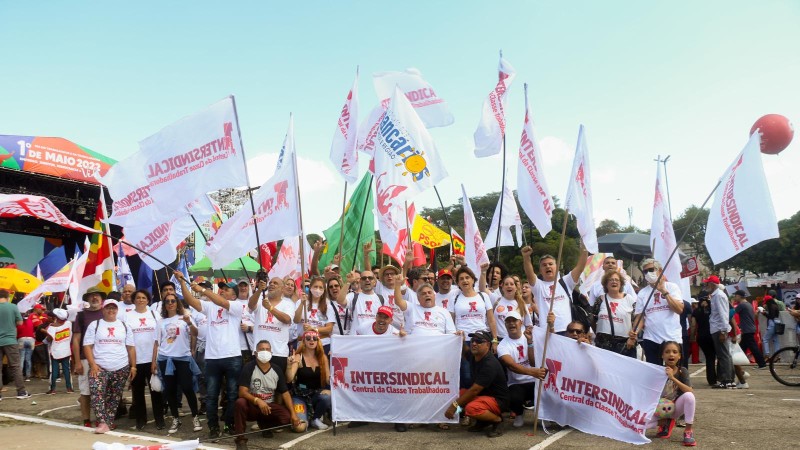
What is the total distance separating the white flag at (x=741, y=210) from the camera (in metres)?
6.46

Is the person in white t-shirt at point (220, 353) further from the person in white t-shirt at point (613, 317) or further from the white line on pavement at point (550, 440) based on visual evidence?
the person in white t-shirt at point (613, 317)

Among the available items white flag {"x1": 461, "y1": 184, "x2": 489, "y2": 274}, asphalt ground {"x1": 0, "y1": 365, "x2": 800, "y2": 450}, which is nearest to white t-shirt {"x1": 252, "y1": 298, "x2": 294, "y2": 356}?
asphalt ground {"x1": 0, "y1": 365, "x2": 800, "y2": 450}

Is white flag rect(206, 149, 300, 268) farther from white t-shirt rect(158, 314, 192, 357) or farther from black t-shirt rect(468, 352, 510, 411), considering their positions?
black t-shirt rect(468, 352, 510, 411)

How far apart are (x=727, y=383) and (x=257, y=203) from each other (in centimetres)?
802

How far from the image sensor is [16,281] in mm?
16250

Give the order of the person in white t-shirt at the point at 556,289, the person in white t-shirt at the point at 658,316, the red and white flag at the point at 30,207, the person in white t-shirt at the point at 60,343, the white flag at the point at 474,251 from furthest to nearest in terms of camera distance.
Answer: the person in white t-shirt at the point at 60,343, the white flag at the point at 474,251, the red and white flag at the point at 30,207, the person in white t-shirt at the point at 556,289, the person in white t-shirt at the point at 658,316

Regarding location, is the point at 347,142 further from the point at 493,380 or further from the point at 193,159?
the point at 493,380

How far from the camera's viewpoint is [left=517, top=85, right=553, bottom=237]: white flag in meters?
8.12

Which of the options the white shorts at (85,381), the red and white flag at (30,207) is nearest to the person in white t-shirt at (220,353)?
the white shorts at (85,381)

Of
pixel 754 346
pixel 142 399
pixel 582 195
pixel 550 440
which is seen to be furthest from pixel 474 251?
pixel 754 346

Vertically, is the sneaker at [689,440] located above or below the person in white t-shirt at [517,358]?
below

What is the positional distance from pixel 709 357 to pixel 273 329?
299 inches

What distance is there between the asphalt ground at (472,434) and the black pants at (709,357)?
1005 millimetres

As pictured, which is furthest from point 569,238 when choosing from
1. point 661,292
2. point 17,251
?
point 661,292
